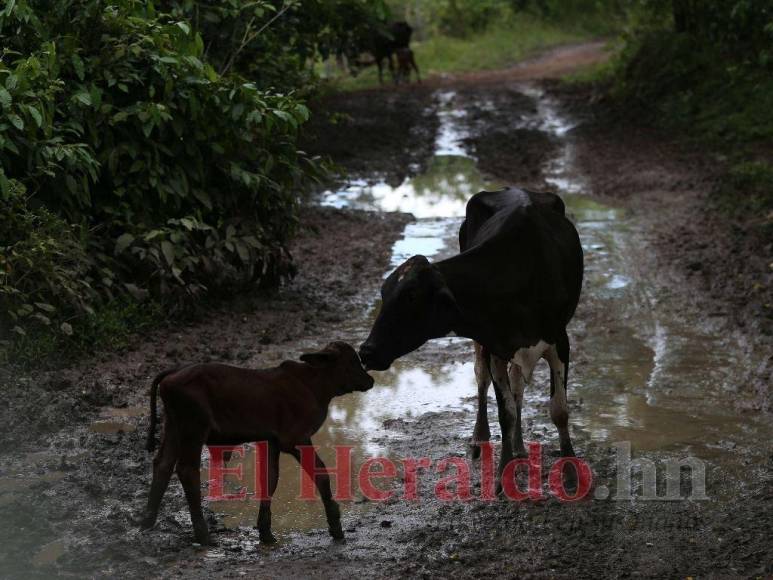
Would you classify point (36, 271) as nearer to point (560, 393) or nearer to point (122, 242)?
point (122, 242)

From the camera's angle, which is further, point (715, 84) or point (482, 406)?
point (715, 84)

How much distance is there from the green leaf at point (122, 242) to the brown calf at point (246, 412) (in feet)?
12.3

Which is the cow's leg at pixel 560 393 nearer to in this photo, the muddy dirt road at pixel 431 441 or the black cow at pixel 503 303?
the black cow at pixel 503 303

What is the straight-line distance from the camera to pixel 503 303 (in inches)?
245

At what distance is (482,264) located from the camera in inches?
246

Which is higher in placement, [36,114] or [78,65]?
[78,65]

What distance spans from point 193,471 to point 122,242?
4.25m

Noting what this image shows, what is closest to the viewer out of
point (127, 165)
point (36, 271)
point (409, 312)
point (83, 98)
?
point (409, 312)

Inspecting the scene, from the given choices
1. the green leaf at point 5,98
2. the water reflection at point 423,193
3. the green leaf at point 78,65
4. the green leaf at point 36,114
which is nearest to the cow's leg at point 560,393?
the green leaf at point 36,114

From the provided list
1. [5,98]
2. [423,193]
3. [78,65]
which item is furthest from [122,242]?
[423,193]

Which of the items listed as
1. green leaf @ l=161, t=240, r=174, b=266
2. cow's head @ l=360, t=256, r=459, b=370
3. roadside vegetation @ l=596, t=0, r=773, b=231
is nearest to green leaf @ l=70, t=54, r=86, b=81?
green leaf @ l=161, t=240, r=174, b=266

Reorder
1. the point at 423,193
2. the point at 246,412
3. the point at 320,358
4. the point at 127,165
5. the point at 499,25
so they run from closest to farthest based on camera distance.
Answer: the point at 246,412, the point at 320,358, the point at 127,165, the point at 423,193, the point at 499,25

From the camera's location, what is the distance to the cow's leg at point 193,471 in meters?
5.23

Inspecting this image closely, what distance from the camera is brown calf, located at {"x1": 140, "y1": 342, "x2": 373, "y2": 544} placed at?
205 inches
